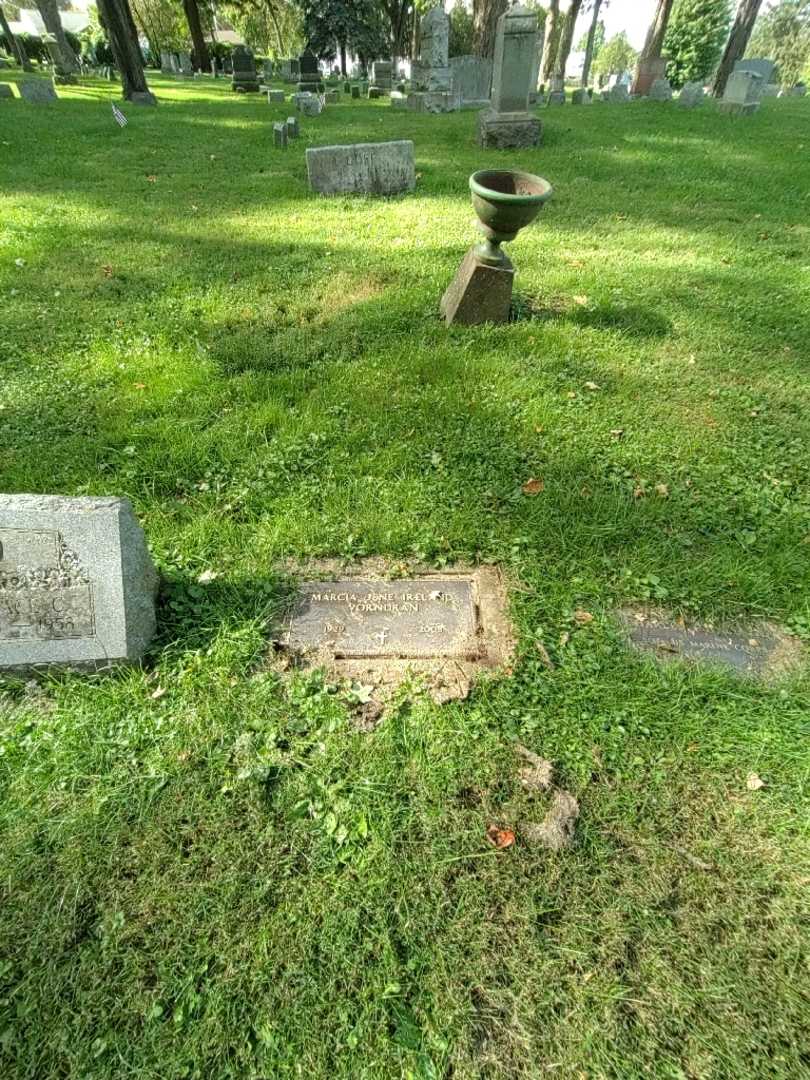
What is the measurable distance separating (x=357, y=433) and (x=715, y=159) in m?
9.88

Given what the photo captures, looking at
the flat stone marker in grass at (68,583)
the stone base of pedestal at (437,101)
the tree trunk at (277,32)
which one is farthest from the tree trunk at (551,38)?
the flat stone marker in grass at (68,583)

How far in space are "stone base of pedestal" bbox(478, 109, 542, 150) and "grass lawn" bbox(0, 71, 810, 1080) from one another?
6121 millimetres

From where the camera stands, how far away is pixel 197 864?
1.76 m

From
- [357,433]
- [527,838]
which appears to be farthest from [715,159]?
[527,838]

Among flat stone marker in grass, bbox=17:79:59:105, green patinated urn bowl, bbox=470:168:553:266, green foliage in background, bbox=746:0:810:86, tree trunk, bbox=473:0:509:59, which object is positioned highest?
tree trunk, bbox=473:0:509:59

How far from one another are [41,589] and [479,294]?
3622 millimetres

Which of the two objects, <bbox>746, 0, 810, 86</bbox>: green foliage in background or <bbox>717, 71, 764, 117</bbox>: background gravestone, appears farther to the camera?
<bbox>746, 0, 810, 86</bbox>: green foliage in background

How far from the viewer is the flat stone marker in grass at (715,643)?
7.80ft

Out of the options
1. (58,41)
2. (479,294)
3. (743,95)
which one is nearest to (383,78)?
(58,41)

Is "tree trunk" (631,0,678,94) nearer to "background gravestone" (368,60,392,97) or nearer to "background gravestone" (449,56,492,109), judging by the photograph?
"background gravestone" (368,60,392,97)

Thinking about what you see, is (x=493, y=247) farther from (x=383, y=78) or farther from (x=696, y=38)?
(x=696, y=38)

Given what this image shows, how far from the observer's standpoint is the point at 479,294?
14.4 feet

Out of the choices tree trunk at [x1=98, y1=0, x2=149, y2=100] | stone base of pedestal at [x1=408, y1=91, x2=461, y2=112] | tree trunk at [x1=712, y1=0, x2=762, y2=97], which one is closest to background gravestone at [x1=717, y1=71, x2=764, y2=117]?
tree trunk at [x1=712, y1=0, x2=762, y2=97]

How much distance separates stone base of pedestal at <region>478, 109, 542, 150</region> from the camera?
9.79 metres
